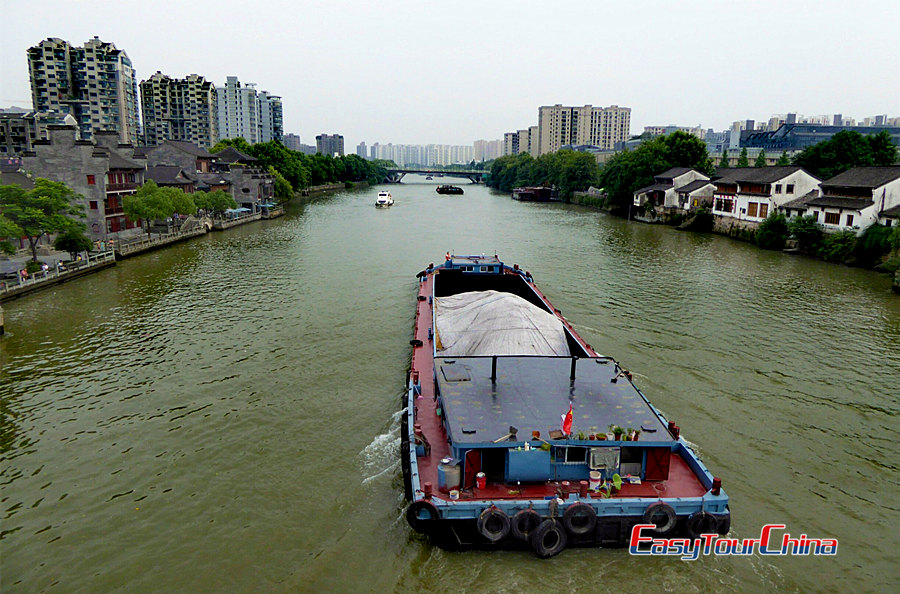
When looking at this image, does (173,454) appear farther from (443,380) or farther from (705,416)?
(705,416)

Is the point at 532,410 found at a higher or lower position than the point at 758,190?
lower

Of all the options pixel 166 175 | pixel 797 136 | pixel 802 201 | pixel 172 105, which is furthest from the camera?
pixel 172 105

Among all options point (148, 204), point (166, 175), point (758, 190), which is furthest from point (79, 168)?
point (758, 190)

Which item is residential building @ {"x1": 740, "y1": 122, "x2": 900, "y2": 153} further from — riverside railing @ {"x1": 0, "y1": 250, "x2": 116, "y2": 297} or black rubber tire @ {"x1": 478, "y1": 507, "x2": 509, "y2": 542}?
black rubber tire @ {"x1": 478, "y1": 507, "x2": 509, "y2": 542}

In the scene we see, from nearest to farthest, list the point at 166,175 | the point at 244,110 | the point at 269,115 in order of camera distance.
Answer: the point at 166,175
the point at 244,110
the point at 269,115

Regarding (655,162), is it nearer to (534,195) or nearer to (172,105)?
(534,195)

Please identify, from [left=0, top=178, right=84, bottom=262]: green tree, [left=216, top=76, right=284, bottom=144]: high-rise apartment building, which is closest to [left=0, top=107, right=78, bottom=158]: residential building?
[left=216, top=76, right=284, bottom=144]: high-rise apartment building
